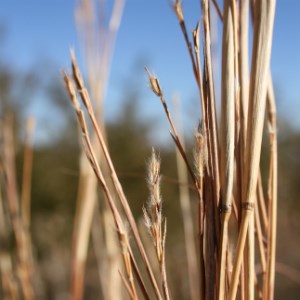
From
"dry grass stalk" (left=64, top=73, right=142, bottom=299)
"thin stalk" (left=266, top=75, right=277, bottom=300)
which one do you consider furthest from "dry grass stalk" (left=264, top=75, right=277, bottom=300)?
"dry grass stalk" (left=64, top=73, right=142, bottom=299)

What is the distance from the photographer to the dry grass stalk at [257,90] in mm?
302

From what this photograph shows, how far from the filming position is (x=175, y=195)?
579cm

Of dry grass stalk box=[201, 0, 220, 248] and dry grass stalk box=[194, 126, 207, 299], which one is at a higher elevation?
dry grass stalk box=[201, 0, 220, 248]

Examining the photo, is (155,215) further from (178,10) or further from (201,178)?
(178,10)

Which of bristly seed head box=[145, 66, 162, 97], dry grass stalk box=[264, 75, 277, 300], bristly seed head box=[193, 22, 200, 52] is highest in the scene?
bristly seed head box=[193, 22, 200, 52]

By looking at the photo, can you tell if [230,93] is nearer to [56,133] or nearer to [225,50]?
[225,50]

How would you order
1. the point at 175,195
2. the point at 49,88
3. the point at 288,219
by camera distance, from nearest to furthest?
the point at 175,195
the point at 49,88
the point at 288,219

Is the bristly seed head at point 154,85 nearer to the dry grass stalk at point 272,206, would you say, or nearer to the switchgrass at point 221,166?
the switchgrass at point 221,166

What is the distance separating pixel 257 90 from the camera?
303 mm

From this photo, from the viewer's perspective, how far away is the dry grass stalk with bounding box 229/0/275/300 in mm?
302

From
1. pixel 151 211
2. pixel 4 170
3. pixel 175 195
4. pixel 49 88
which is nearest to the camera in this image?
pixel 151 211

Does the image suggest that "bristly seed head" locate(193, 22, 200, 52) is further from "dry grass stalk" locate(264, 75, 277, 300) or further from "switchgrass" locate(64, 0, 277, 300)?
"dry grass stalk" locate(264, 75, 277, 300)

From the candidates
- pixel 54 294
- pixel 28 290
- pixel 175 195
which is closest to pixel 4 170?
pixel 28 290

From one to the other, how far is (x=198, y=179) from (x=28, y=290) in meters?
0.57
